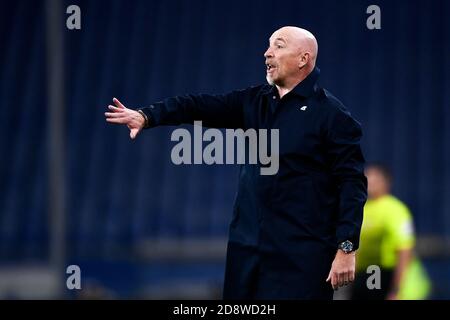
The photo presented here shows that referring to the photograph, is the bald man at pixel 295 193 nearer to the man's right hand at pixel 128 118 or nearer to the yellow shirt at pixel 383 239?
the man's right hand at pixel 128 118

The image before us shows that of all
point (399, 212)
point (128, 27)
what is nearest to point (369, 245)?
point (399, 212)

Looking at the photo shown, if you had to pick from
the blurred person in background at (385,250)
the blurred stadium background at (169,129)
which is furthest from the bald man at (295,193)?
the blurred stadium background at (169,129)

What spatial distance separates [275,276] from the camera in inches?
129

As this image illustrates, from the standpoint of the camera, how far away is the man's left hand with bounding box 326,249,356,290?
318 cm

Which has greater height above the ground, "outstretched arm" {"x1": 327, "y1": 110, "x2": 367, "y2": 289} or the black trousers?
"outstretched arm" {"x1": 327, "y1": 110, "x2": 367, "y2": 289}

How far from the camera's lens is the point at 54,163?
6.54 meters

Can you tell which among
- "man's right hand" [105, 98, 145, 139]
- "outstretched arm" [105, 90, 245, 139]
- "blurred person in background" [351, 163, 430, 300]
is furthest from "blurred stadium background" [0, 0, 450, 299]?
"man's right hand" [105, 98, 145, 139]

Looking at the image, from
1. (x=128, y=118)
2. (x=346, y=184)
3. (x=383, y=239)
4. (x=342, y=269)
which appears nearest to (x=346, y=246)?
(x=342, y=269)

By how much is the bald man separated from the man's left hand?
3 centimetres

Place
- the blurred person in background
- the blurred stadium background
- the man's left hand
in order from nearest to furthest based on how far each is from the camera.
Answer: the man's left hand < the blurred person in background < the blurred stadium background

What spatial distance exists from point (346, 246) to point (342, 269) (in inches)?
3.0

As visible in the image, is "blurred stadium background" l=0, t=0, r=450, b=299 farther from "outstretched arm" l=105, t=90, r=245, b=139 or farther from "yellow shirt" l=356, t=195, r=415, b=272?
"outstretched arm" l=105, t=90, r=245, b=139

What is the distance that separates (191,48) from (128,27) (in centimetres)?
79

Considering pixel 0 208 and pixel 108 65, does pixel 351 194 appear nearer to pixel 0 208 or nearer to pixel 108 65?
pixel 0 208
